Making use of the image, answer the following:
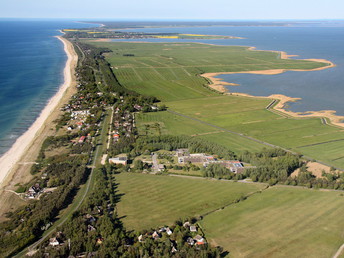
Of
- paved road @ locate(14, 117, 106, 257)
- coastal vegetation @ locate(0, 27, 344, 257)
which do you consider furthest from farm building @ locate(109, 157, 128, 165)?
paved road @ locate(14, 117, 106, 257)

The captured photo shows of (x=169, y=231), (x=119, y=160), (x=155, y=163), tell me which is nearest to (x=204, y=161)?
(x=155, y=163)

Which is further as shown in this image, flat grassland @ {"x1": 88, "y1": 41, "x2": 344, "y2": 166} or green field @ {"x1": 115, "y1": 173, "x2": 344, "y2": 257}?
flat grassland @ {"x1": 88, "y1": 41, "x2": 344, "y2": 166}

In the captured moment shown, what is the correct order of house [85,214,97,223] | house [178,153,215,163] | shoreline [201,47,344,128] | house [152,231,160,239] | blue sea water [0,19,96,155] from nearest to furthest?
1. house [152,231,160,239]
2. house [85,214,97,223]
3. house [178,153,215,163]
4. blue sea water [0,19,96,155]
5. shoreline [201,47,344,128]

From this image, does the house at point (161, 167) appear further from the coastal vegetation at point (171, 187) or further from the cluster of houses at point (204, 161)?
the cluster of houses at point (204, 161)

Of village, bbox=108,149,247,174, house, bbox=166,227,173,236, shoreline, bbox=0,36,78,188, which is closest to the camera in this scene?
house, bbox=166,227,173,236

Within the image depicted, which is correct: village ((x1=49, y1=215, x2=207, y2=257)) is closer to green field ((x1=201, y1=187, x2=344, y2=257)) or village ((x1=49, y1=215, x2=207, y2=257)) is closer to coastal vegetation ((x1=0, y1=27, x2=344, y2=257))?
coastal vegetation ((x1=0, y1=27, x2=344, y2=257))

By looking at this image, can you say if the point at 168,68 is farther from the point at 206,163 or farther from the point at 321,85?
the point at 206,163

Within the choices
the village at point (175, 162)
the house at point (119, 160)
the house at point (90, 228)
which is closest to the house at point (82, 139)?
the village at point (175, 162)

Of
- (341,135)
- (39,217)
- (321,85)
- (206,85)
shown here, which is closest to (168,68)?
(206,85)
